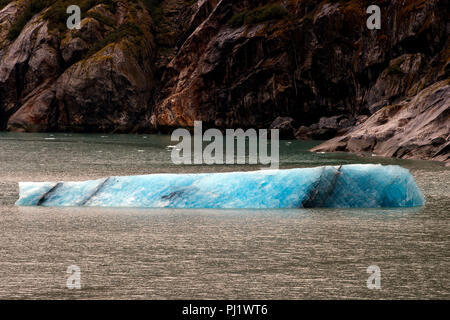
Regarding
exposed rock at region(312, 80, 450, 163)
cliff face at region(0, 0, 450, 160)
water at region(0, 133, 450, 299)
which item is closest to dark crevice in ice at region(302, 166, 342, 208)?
water at region(0, 133, 450, 299)

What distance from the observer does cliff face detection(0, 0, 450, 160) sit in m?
74.2

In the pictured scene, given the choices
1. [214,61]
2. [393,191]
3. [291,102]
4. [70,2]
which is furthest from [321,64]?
[393,191]

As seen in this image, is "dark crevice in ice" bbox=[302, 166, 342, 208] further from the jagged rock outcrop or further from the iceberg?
the jagged rock outcrop

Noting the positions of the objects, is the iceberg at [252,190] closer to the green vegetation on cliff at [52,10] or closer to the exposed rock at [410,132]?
the exposed rock at [410,132]

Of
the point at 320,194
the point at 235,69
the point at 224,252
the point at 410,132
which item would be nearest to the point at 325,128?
the point at 235,69

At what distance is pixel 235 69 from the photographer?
95562 millimetres

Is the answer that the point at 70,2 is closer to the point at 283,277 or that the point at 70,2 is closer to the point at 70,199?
the point at 70,199

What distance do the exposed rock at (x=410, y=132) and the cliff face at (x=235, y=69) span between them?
0.46 feet

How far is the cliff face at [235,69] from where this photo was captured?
243 feet

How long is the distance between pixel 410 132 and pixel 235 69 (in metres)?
46.8

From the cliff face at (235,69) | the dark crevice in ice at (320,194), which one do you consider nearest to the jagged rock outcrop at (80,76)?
the cliff face at (235,69)

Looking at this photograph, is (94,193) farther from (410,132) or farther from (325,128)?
(325,128)

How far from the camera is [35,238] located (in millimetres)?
17203

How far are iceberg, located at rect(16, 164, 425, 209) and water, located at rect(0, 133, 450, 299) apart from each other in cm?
70
